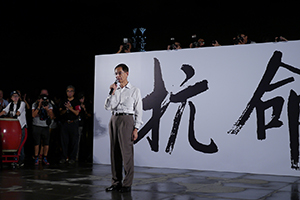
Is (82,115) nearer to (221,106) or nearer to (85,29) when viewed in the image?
(221,106)

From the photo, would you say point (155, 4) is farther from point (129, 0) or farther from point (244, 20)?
point (244, 20)

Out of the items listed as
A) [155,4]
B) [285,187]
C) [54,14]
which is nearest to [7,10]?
[54,14]

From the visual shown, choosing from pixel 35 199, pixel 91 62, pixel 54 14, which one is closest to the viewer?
pixel 35 199

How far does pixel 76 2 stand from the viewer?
1073cm

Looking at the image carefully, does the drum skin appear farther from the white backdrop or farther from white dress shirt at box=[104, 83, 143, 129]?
white dress shirt at box=[104, 83, 143, 129]

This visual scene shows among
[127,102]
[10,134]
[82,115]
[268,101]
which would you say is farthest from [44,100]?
[268,101]

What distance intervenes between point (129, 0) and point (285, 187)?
22.9ft

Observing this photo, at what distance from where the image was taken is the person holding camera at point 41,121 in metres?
7.50

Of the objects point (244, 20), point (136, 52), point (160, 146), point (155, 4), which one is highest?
point (155, 4)

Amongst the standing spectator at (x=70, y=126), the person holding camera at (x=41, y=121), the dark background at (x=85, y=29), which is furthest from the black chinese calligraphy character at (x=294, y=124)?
the person holding camera at (x=41, y=121)

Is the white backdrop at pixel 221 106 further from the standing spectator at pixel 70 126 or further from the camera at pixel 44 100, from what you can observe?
the camera at pixel 44 100

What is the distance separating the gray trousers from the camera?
15.0ft

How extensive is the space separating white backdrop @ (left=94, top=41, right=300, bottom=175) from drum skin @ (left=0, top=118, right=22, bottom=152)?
1811 mm

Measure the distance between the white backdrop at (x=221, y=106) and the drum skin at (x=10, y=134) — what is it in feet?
5.94
